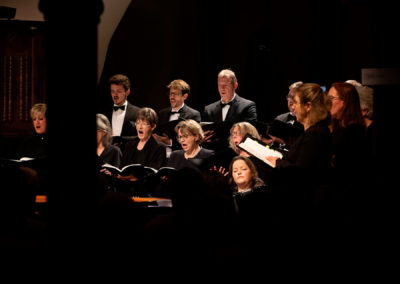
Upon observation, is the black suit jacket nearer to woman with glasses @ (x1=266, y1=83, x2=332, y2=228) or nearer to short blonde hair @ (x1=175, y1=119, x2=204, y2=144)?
short blonde hair @ (x1=175, y1=119, x2=204, y2=144)

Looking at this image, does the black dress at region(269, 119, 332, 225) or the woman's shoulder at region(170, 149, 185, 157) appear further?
the woman's shoulder at region(170, 149, 185, 157)

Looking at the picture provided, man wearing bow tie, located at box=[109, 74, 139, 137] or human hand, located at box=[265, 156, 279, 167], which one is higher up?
man wearing bow tie, located at box=[109, 74, 139, 137]

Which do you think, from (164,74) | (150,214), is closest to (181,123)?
(150,214)

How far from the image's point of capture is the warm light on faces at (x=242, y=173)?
4.97 meters

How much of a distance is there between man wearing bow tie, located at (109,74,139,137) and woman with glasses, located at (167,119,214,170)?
1007 millimetres

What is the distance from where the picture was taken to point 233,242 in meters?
2.40

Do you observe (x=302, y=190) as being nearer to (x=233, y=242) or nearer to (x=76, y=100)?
(x=233, y=242)

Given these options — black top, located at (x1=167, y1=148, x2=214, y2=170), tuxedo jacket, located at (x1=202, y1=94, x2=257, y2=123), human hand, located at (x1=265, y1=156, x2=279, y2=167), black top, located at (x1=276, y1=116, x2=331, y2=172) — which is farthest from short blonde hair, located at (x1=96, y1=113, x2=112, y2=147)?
black top, located at (x1=276, y1=116, x2=331, y2=172)

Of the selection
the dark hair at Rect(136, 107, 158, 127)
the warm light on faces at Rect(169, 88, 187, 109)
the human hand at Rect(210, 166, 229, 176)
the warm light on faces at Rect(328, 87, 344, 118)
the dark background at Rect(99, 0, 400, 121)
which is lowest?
the human hand at Rect(210, 166, 229, 176)

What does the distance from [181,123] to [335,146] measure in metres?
2.15

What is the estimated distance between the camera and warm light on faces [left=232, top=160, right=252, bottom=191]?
4.97 metres

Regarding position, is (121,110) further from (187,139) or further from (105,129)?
(187,139)

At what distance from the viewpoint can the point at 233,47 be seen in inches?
330

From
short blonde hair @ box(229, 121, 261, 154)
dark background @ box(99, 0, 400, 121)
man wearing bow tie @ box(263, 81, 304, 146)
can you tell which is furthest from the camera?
dark background @ box(99, 0, 400, 121)
